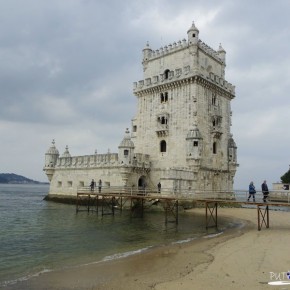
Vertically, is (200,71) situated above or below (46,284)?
above

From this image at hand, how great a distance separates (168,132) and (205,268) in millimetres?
25224

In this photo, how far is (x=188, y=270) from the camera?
38.5 ft

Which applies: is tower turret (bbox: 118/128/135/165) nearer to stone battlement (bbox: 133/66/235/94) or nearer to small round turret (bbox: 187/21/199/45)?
stone battlement (bbox: 133/66/235/94)

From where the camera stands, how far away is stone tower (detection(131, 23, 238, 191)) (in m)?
34.3

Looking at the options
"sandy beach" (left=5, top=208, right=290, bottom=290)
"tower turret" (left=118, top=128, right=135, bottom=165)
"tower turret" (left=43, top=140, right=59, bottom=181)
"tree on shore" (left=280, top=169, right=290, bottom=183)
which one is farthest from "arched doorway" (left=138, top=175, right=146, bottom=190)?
"tree on shore" (left=280, top=169, right=290, bottom=183)

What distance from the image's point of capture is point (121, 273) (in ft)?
38.4

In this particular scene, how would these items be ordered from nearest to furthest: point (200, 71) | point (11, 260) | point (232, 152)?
point (11, 260) < point (200, 71) < point (232, 152)

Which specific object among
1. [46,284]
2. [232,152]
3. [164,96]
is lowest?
[46,284]

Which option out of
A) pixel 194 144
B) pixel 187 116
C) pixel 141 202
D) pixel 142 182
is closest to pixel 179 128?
pixel 187 116

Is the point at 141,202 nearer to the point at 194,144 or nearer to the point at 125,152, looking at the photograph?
the point at 125,152

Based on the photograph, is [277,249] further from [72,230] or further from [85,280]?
[72,230]

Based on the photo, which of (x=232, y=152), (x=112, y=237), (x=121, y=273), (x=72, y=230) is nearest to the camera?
(x=121, y=273)

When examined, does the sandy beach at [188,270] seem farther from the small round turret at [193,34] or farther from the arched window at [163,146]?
the small round turret at [193,34]

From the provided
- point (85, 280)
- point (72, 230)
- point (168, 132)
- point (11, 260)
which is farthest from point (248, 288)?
point (168, 132)
